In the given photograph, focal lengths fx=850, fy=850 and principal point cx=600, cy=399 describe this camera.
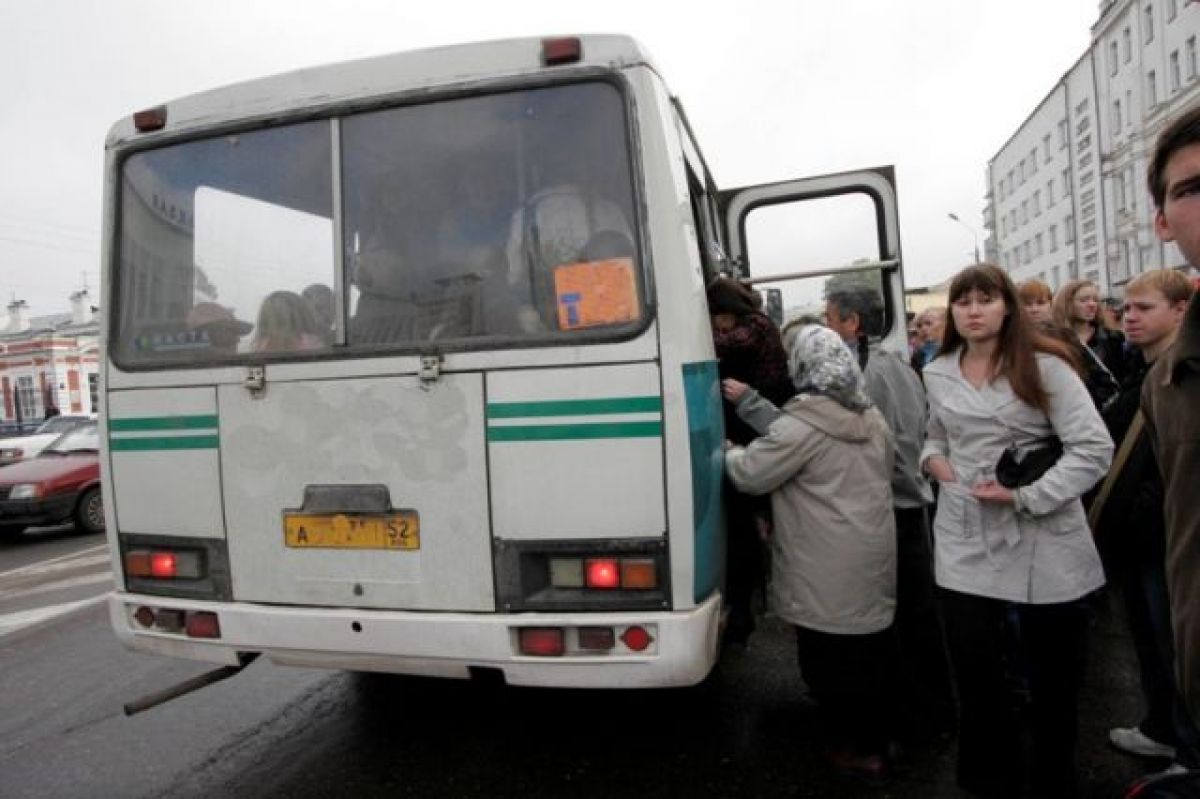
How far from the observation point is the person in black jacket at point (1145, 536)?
10.3ft

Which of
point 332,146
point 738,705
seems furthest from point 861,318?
point 332,146

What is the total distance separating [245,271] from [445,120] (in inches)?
40.2

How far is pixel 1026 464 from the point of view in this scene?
2.94m

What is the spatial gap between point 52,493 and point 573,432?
10.5 metres

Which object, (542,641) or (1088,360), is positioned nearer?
(542,641)

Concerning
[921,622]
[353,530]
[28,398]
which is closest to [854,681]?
[921,622]

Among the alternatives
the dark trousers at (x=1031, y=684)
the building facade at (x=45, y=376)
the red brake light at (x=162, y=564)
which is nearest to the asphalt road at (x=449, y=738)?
the dark trousers at (x=1031, y=684)

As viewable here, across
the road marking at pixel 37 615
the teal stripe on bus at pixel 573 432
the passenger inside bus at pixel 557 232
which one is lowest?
the road marking at pixel 37 615

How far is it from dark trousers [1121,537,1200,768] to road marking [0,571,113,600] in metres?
7.88

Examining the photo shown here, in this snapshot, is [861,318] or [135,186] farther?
[861,318]

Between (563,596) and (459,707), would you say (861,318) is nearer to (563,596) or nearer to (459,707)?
(563,596)

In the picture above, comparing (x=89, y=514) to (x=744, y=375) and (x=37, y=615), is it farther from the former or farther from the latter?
(x=744, y=375)

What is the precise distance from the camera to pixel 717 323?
12.4ft

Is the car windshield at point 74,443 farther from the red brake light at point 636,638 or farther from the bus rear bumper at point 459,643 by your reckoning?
the red brake light at point 636,638
